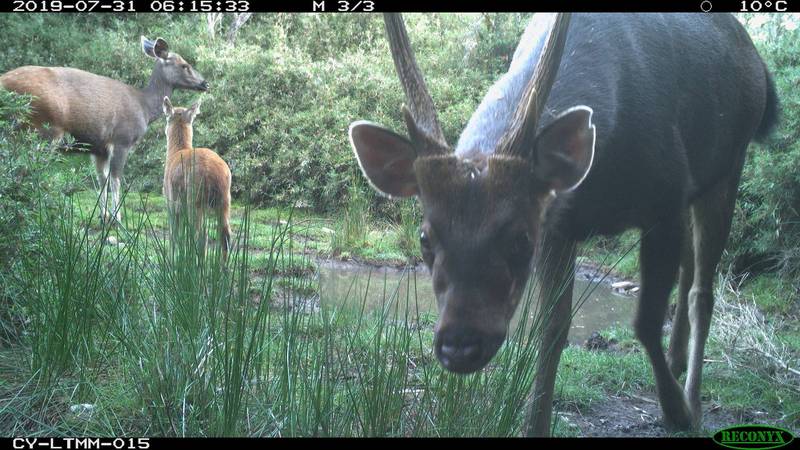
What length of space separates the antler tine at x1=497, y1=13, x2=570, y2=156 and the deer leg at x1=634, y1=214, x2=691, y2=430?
1.18 meters

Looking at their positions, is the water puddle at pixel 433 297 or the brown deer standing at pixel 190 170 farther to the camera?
the water puddle at pixel 433 297

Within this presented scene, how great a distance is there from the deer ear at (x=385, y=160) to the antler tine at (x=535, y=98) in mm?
412

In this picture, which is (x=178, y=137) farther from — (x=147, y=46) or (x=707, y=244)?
(x=707, y=244)

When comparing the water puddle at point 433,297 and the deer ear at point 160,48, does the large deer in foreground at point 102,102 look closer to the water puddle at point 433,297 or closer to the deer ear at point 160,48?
the deer ear at point 160,48

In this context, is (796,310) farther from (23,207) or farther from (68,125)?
(68,125)

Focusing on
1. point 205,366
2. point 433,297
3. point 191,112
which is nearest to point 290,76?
point 191,112

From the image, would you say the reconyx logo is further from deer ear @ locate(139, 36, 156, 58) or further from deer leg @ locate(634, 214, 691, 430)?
deer ear @ locate(139, 36, 156, 58)

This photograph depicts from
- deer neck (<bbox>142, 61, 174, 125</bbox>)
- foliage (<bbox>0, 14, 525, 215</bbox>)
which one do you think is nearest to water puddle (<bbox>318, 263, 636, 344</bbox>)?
foliage (<bbox>0, 14, 525, 215</bbox>)

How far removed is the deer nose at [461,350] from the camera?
2600 mm

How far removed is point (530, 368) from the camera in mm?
2898

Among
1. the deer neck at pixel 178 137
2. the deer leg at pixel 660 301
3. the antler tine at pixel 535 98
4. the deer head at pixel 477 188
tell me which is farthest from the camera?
the deer neck at pixel 178 137

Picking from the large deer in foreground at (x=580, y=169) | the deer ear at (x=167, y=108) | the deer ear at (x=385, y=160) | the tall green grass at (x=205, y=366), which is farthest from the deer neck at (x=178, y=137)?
the deer ear at (x=385, y=160)

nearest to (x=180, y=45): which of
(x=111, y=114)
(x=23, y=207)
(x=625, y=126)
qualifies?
(x=111, y=114)

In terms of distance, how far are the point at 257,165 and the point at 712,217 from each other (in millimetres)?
7037
